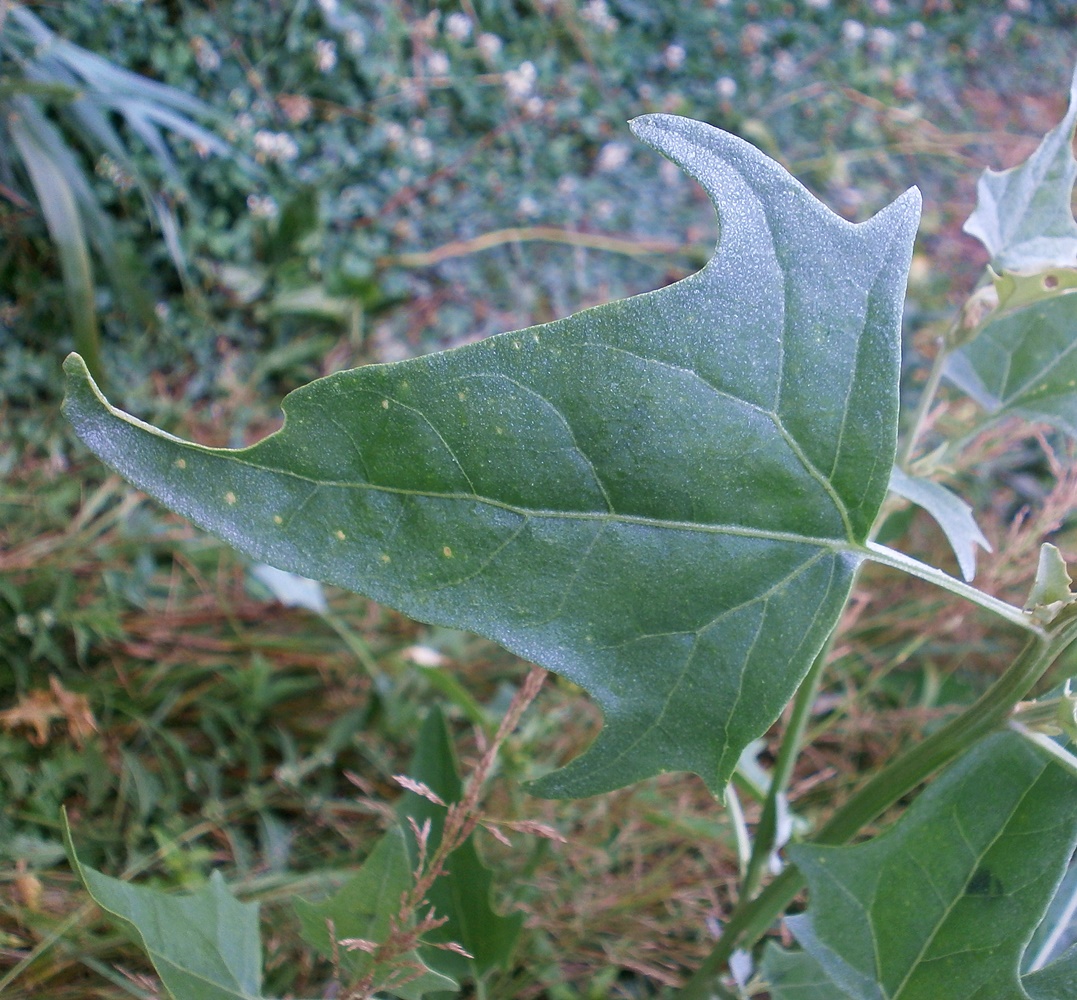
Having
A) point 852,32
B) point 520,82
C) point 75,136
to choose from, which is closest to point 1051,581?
point 75,136

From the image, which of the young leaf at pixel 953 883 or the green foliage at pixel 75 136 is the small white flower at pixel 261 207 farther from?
the young leaf at pixel 953 883

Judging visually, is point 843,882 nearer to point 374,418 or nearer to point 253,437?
point 374,418

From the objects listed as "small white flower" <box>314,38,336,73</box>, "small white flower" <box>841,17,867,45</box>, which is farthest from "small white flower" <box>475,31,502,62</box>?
"small white flower" <box>841,17,867,45</box>

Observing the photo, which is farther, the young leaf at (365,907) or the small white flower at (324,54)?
the small white flower at (324,54)

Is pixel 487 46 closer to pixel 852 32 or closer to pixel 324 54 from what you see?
pixel 324 54

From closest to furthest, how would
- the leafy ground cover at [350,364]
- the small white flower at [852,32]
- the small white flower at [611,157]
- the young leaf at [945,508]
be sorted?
the young leaf at [945,508], the leafy ground cover at [350,364], the small white flower at [611,157], the small white flower at [852,32]

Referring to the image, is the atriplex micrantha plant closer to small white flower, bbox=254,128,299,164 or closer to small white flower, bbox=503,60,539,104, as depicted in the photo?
small white flower, bbox=254,128,299,164

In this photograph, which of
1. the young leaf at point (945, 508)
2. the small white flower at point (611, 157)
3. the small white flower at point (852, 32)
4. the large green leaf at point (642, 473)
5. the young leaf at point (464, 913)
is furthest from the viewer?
the small white flower at point (852, 32)

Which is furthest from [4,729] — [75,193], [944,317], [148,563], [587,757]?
[944,317]

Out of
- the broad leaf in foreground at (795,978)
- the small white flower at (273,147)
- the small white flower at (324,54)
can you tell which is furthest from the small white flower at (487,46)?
the broad leaf in foreground at (795,978)
